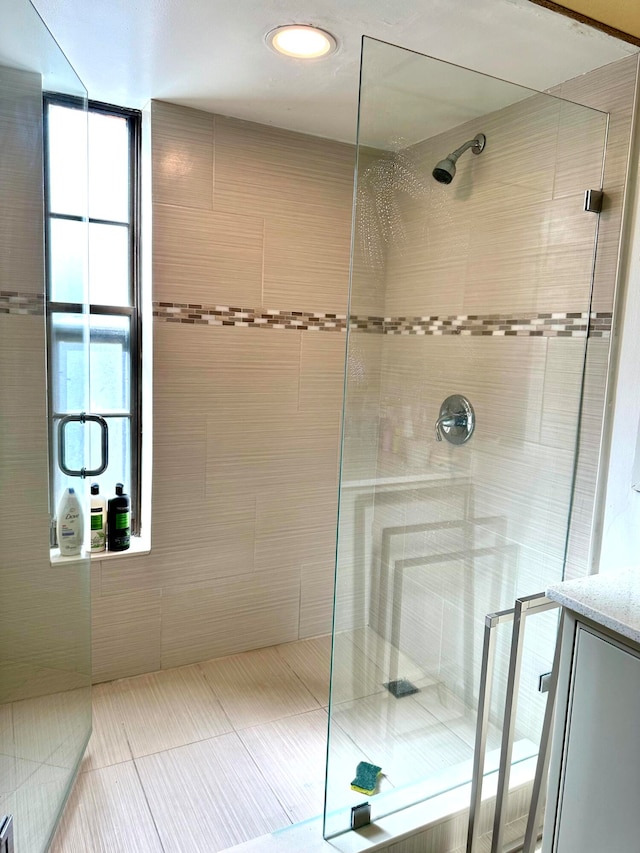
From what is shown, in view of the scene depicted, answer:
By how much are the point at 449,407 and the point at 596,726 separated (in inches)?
34.3

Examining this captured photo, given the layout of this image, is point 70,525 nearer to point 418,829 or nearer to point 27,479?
point 27,479

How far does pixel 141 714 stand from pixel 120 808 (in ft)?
1.45

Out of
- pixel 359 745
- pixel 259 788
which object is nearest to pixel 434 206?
pixel 359 745

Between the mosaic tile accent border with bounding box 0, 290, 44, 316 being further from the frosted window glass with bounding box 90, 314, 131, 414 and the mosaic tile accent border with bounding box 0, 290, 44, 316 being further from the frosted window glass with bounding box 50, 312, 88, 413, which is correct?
the frosted window glass with bounding box 90, 314, 131, 414

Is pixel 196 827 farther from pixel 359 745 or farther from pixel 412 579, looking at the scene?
pixel 412 579

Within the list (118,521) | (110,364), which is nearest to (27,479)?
(118,521)

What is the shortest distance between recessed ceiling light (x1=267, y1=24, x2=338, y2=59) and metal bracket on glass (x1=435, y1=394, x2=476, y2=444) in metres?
1.06

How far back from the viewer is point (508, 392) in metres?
1.76

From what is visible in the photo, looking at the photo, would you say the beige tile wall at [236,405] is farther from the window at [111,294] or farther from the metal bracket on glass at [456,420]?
the metal bracket on glass at [456,420]

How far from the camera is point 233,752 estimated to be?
1992mm

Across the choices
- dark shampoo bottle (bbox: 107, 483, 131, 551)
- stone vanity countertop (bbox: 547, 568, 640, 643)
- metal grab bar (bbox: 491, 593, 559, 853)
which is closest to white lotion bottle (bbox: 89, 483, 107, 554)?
dark shampoo bottle (bbox: 107, 483, 131, 551)

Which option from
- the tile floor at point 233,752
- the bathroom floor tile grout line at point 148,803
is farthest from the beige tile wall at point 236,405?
the bathroom floor tile grout line at point 148,803

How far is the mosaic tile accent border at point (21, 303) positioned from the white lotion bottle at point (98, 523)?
36.3 inches

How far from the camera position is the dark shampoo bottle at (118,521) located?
229cm
